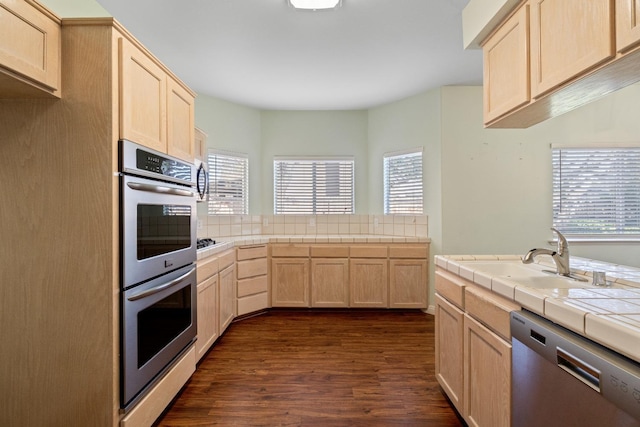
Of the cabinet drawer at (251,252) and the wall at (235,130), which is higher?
the wall at (235,130)

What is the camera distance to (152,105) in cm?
163

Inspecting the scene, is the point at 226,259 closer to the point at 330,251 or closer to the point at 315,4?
the point at 330,251

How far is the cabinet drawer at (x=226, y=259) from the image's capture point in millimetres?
2746

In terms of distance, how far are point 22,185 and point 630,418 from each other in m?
2.25

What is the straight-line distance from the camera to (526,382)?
1.08 metres

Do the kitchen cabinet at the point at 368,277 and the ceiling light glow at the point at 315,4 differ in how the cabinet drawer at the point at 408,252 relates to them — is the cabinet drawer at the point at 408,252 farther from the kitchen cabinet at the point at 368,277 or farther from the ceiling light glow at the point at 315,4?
the ceiling light glow at the point at 315,4

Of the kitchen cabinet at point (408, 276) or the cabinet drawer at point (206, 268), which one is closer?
the cabinet drawer at point (206, 268)

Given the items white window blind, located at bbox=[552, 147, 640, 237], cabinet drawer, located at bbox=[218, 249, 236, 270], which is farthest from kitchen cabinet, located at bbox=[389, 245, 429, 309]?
cabinet drawer, located at bbox=[218, 249, 236, 270]

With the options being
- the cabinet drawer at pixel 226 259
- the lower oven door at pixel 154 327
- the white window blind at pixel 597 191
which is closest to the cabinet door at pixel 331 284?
the cabinet drawer at pixel 226 259

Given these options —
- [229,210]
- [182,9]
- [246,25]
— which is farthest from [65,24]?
[229,210]

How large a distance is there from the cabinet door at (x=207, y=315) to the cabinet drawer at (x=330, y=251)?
4.24 ft

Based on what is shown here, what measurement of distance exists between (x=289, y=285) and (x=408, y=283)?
1431mm

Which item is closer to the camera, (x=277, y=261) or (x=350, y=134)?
(x=277, y=261)

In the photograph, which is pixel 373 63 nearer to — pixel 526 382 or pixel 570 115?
pixel 570 115
